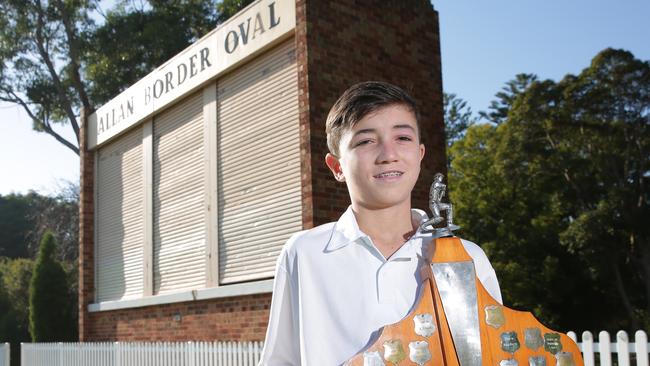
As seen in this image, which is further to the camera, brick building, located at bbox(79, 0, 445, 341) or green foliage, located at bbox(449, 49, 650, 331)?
green foliage, located at bbox(449, 49, 650, 331)

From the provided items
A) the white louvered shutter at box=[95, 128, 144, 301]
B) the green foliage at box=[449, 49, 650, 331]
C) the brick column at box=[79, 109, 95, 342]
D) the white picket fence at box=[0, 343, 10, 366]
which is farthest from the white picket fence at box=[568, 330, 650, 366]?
the green foliage at box=[449, 49, 650, 331]

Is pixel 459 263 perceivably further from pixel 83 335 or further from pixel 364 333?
pixel 83 335

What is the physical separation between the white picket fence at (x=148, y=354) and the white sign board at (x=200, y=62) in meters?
3.79

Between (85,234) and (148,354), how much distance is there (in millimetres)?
4917

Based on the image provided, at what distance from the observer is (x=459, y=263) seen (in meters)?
1.31

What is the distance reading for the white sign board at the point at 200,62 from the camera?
349 inches

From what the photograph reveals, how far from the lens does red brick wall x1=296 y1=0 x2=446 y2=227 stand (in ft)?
25.7

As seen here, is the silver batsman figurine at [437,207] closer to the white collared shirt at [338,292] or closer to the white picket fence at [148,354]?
the white collared shirt at [338,292]

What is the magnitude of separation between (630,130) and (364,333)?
26.9 m

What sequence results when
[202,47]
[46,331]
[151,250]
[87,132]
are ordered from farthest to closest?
[46,331], [87,132], [151,250], [202,47]

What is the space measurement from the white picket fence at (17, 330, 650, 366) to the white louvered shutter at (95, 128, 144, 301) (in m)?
1.30

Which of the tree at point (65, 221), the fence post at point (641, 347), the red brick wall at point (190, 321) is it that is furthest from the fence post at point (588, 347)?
the tree at point (65, 221)

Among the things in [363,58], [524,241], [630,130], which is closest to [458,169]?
[524,241]

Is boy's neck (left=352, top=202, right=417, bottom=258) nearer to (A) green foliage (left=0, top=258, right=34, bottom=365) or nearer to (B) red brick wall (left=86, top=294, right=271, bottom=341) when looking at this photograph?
(B) red brick wall (left=86, top=294, right=271, bottom=341)
